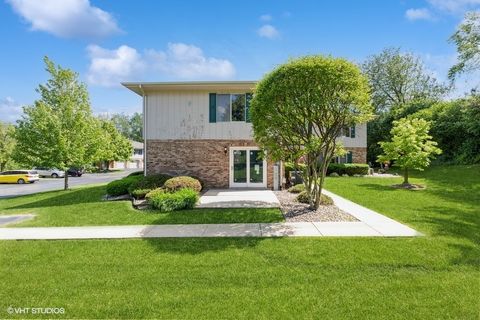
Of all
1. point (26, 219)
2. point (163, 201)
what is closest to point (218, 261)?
point (163, 201)

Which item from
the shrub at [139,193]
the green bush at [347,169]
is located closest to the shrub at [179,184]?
the shrub at [139,193]

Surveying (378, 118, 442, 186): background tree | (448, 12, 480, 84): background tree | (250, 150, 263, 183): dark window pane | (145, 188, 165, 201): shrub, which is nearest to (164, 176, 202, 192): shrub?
(145, 188, 165, 201): shrub

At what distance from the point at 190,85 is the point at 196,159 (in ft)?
12.0

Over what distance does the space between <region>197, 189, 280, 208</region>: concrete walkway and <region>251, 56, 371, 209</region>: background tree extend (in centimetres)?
199

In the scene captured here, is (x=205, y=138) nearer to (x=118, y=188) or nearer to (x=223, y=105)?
(x=223, y=105)

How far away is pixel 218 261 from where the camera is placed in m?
5.86

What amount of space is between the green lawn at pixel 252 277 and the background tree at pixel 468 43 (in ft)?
64.2

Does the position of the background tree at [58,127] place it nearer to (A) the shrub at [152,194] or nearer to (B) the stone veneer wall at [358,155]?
(A) the shrub at [152,194]

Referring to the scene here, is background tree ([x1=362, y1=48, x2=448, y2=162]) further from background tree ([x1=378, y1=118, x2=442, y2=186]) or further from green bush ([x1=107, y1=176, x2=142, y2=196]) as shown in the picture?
green bush ([x1=107, y1=176, x2=142, y2=196])

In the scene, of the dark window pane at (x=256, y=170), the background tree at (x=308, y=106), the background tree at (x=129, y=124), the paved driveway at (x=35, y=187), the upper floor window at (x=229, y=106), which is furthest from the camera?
the background tree at (x=129, y=124)

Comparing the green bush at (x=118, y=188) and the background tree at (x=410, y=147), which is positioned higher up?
the background tree at (x=410, y=147)

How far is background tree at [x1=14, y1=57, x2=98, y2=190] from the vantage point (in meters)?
18.0

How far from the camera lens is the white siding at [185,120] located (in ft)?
50.4

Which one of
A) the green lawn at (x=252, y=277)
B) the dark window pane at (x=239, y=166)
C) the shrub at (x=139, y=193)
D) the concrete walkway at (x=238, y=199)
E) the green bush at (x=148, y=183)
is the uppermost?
the dark window pane at (x=239, y=166)
